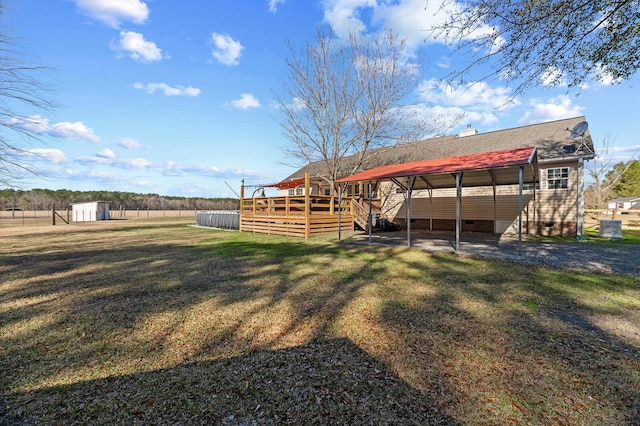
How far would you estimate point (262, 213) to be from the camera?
16109 millimetres

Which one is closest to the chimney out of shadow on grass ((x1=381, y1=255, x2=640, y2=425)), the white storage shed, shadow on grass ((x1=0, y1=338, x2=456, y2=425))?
shadow on grass ((x1=381, y1=255, x2=640, y2=425))

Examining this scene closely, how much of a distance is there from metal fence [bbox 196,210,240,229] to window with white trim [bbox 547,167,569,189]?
16561 mm

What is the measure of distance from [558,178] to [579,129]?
2.55 metres

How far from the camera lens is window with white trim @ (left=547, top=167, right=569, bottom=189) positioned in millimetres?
12906

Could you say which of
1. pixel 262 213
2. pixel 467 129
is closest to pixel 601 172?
pixel 467 129

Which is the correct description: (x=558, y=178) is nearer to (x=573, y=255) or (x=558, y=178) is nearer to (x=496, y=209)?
(x=496, y=209)

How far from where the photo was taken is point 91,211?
3020 cm

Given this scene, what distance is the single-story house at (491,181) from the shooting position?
1078cm

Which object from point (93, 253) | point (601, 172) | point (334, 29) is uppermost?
point (334, 29)

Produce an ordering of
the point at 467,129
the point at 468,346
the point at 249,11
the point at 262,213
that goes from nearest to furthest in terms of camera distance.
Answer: the point at 468,346, the point at 249,11, the point at 262,213, the point at 467,129

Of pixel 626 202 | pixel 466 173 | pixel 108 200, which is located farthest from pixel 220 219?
pixel 626 202

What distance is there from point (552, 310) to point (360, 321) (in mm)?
2843

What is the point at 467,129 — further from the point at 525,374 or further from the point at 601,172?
the point at 525,374

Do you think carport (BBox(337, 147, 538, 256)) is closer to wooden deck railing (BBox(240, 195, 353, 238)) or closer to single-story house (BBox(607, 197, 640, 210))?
wooden deck railing (BBox(240, 195, 353, 238))
